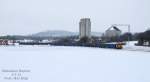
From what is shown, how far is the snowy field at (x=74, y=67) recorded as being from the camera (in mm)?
8305

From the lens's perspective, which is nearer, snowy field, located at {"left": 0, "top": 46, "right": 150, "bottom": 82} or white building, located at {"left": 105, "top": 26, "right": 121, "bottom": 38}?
snowy field, located at {"left": 0, "top": 46, "right": 150, "bottom": 82}

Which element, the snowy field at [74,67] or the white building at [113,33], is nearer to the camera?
the snowy field at [74,67]

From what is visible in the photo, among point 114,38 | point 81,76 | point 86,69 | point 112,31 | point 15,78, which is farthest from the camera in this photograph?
point 112,31

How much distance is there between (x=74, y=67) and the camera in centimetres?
912

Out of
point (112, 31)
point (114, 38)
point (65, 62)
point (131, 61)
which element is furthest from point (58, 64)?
point (112, 31)

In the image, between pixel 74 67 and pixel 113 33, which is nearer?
pixel 74 67

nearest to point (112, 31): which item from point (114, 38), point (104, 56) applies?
point (114, 38)

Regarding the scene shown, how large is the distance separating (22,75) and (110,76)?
228 cm

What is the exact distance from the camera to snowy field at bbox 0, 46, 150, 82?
830 cm

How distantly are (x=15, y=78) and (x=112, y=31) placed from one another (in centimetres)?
5456

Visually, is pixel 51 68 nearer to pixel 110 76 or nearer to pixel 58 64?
pixel 58 64

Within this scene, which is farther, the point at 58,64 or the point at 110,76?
the point at 58,64

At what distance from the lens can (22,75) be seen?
809cm

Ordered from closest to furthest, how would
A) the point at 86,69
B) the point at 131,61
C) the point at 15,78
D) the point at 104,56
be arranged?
the point at 15,78 < the point at 86,69 < the point at 131,61 < the point at 104,56
